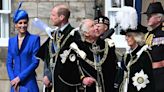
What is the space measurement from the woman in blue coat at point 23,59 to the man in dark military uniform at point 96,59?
963 mm

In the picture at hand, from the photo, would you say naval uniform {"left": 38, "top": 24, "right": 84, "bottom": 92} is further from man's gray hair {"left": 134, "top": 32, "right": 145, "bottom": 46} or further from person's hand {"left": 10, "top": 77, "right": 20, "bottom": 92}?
man's gray hair {"left": 134, "top": 32, "right": 145, "bottom": 46}

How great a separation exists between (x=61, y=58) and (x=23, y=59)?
770 millimetres

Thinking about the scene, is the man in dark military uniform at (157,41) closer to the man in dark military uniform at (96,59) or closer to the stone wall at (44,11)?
the man in dark military uniform at (96,59)

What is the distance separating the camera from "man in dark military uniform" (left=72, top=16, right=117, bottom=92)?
7996 millimetres

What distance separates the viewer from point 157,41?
8555 mm

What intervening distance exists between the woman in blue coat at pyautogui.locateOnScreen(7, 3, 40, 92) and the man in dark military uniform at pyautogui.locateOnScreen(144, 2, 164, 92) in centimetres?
147

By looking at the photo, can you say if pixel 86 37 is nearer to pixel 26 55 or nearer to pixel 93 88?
pixel 93 88

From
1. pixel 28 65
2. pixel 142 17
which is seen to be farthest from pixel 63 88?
pixel 142 17

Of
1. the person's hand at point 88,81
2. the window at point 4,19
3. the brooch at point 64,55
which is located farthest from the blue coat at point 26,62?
the window at point 4,19

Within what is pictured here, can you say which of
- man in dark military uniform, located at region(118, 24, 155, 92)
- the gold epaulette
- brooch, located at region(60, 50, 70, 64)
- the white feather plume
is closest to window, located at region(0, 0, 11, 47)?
brooch, located at region(60, 50, 70, 64)

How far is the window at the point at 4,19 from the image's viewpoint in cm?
1180

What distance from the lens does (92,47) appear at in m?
8.01

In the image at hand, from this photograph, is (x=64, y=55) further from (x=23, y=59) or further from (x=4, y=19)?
(x=4, y=19)

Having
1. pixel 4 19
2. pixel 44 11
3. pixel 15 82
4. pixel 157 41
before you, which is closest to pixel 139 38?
pixel 157 41
